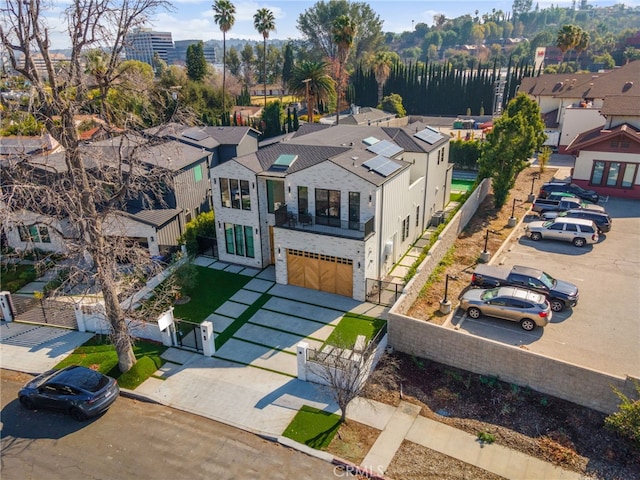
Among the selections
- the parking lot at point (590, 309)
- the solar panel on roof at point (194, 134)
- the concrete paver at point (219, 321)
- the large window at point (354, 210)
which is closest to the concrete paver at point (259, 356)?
the concrete paver at point (219, 321)

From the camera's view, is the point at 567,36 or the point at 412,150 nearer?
the point at 412,150

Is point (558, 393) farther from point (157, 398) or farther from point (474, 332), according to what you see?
point (157, 398)

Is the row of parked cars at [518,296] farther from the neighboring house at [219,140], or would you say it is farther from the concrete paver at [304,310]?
the neighboring house at [219,140]

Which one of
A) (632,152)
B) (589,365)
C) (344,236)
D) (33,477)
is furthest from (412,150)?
(33,477)

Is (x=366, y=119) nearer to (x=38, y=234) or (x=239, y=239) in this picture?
Answer: (x=239, y=239)

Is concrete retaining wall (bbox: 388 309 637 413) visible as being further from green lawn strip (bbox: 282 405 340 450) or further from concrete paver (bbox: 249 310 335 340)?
green lawn strip (bbox: 282 405 340 450)

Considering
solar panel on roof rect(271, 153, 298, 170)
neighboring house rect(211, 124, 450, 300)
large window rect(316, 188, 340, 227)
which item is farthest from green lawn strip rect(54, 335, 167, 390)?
solar panel on roof rect(271, 153, 298, 170)

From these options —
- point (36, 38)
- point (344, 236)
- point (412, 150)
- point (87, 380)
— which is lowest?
point (87, 380)
